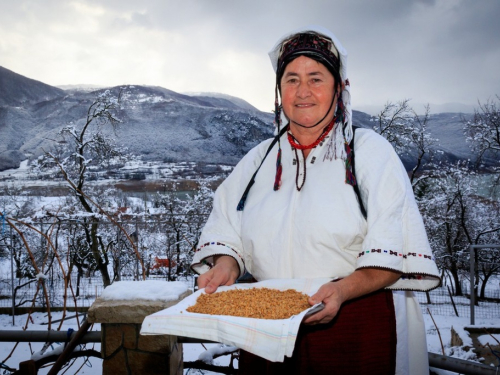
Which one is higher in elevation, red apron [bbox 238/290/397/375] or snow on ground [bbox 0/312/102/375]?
red apron [bbox 238/290/397/375]

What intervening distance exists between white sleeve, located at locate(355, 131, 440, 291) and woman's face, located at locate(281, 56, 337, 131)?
0.26 m

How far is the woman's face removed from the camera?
55.2 inches

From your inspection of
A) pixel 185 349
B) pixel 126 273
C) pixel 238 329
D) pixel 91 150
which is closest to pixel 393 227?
pixel 238 329

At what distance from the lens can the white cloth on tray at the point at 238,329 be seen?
0.93 metres

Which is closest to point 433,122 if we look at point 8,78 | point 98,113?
point 98,113

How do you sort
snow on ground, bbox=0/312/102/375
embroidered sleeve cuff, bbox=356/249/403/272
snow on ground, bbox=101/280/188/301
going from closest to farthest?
embroidered sleeve cuff, bbox=356/249/403/272 < snow on ground, bbox=101/280/188/301 < snow on ground, bbox=0/312/102/375

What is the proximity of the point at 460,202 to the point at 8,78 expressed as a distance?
32133 millimetres

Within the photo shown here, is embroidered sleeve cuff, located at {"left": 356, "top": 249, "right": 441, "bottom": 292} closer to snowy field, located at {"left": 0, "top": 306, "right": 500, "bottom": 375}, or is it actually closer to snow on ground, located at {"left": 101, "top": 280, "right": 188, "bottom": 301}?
snowy field, located at {"left": 0, "top": 306, "right": 500, "bottom": 375}

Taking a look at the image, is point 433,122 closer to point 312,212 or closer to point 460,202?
point 460,202

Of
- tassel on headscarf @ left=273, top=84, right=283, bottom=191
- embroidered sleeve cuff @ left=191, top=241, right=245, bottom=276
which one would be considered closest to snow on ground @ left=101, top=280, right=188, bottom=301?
embroidered sleeve cuff @ left=191, top=241, right=245, bottom=276

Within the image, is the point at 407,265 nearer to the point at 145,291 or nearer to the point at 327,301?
the point at 327,301

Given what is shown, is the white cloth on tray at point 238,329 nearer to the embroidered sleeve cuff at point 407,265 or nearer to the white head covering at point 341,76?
the embroidered sleeve cuff at point 407,265

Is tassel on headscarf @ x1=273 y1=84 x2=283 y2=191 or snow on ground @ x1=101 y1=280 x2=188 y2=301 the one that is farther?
snow on ground @ x1=101 y1=280 x2=188 y2=301

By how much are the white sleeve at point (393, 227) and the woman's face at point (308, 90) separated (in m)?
0.26
